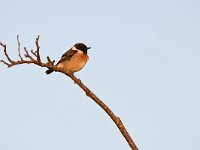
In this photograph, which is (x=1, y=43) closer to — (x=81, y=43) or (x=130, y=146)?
(x=130, y=146)

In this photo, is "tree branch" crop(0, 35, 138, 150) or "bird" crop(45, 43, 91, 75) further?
"bird" crop(45, 43, 91, 75)

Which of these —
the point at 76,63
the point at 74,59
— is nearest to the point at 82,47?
the point at 74,59

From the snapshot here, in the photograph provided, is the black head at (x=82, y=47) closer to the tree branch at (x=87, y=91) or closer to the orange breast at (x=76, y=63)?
the orange breast at (x=76, y=63)

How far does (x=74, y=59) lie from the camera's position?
10.4 metres

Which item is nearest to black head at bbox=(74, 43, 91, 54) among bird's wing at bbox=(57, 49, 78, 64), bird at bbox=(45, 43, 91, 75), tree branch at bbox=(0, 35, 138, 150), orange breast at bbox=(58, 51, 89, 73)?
bird at bbox=(45, 43, 91, 75)

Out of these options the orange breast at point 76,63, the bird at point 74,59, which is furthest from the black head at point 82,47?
the orange breast at point 76,63

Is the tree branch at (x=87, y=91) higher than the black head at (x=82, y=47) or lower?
lower

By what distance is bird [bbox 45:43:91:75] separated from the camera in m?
10.3

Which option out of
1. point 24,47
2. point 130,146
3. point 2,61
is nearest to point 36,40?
point 24,47

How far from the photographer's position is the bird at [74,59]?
1035cm

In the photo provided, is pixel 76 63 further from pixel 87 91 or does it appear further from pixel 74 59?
pixel 87 91

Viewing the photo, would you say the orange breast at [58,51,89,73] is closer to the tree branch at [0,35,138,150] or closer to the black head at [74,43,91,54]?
the black head at [74,43,91,54]

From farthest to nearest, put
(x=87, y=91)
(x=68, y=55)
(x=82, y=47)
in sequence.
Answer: (x=82, y=47), (x=68, y=55), (x=87, y=91)

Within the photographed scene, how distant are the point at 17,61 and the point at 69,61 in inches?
213
